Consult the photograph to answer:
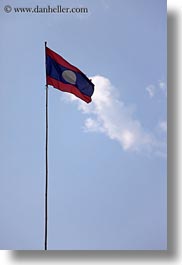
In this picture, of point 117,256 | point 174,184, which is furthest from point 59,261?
point 174,184

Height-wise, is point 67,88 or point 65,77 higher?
point 65,77

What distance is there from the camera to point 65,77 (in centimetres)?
550

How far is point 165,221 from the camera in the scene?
4949 millimetres

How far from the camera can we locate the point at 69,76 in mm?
5488

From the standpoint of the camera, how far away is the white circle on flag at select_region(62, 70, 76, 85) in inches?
216

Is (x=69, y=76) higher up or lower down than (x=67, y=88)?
higher up

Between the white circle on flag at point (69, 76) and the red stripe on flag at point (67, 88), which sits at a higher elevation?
the white circle on flag at point (69, 76)

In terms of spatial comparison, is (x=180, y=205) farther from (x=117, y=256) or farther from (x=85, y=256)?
(x=85, y=256)

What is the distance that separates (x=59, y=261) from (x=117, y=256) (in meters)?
A: 0.70

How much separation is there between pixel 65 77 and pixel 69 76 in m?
0.06

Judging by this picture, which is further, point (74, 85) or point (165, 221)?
point (74, 85)

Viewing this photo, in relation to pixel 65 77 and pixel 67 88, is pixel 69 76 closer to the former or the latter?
pixel 65 77

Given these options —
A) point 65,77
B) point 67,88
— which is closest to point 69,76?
point 65,77

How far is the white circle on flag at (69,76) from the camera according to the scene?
548cm
